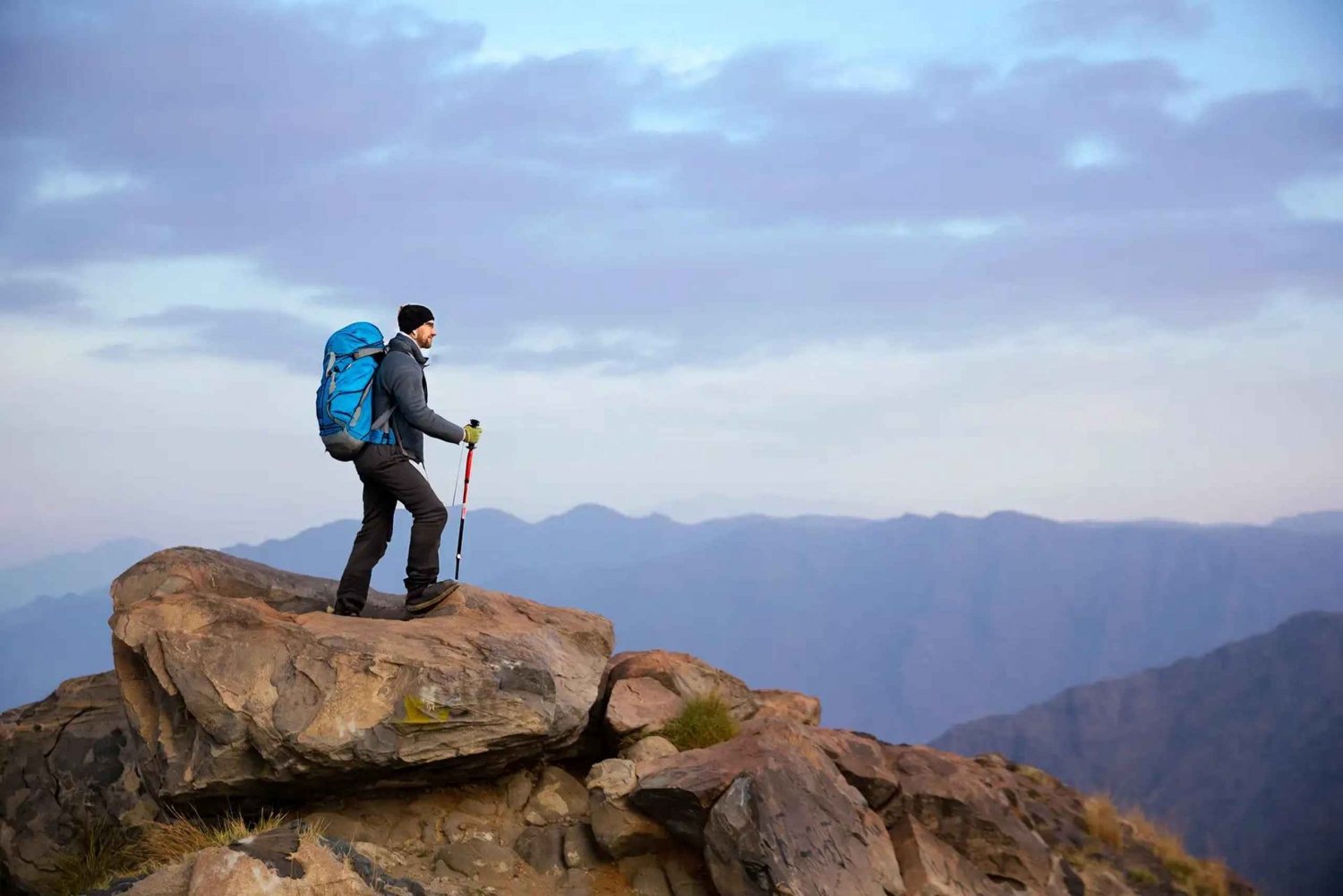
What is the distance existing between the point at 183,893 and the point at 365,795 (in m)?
3.27

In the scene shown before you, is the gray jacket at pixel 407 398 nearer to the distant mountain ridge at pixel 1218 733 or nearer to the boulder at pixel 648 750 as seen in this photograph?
the boulder at pixel 648 750

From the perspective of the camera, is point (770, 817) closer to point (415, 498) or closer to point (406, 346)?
point (415, 498)

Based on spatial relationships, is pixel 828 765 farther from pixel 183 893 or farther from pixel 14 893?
pixel 14 893

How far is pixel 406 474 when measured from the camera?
41.5 feet

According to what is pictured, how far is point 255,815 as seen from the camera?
12.3 metres

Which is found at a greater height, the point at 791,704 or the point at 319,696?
the point at 319,696

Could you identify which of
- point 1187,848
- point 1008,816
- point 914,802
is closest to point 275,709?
point 914,802

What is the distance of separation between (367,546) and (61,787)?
20.6ft

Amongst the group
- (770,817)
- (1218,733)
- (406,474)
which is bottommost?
(1218,733)

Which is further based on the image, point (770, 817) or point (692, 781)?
point (692, 781)

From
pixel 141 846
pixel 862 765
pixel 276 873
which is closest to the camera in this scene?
pixel 276 873

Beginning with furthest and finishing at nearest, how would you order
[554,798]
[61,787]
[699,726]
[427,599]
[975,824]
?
1. [975,824]
2. [61,787]
3. [699,726]
4. [427,599]
5. [554,798]

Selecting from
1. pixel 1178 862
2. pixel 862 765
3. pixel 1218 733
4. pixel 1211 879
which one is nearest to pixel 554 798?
pixel 862 765

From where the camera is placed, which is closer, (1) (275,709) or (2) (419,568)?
(1) (275,709)
